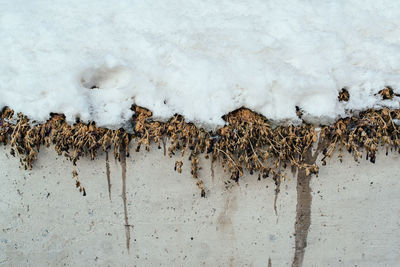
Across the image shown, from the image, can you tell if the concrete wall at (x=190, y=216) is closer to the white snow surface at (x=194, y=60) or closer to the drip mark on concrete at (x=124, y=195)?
the drip mark on concrete at (x=124, y=195)

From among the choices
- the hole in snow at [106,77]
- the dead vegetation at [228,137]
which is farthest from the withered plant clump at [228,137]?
the hole in snow at [106,77]

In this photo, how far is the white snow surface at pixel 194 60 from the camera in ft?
7.98

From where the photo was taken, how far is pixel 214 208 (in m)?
2.60

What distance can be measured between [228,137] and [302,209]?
0.80m

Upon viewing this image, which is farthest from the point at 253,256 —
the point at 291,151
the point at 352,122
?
the point at 352,122

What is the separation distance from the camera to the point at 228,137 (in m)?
2.42

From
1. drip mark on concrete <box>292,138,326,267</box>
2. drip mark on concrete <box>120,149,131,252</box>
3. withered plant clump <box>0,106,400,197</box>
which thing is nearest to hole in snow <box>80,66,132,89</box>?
withered plant clump <box>0,106,400,197</box>

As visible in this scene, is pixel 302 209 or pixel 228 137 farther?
pixel 302 209

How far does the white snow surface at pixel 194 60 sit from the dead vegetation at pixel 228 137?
0.07 meters

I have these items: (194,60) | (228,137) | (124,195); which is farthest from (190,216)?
(194,60)

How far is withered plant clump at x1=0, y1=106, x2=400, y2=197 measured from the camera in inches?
95.5

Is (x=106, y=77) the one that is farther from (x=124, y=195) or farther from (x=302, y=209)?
(x=302, y=209)

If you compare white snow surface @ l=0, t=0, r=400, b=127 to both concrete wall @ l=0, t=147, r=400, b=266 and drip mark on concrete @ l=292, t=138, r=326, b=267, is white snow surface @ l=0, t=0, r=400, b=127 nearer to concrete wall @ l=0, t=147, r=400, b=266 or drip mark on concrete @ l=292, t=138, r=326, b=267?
drip mark on concrete @ l=292, t=138, r=326, b=267

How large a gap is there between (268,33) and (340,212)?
56.6 inches
